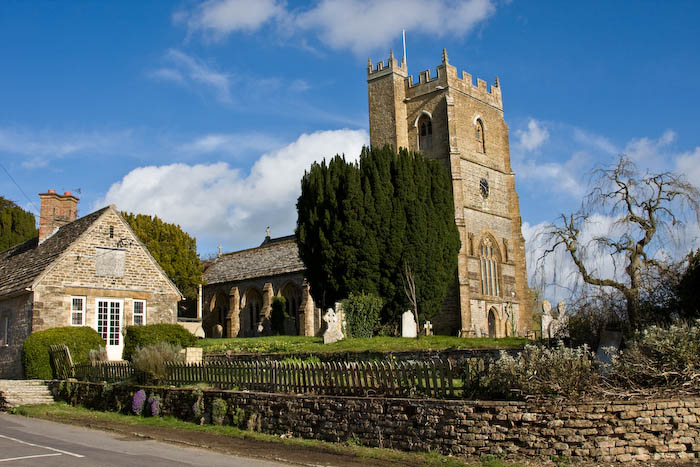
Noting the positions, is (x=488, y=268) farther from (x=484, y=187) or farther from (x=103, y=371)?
(x=103, y=371)

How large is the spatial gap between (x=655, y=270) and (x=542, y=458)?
7765mm

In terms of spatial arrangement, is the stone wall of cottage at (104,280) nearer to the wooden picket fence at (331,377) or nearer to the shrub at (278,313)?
the wooden picket fence at (331,377)

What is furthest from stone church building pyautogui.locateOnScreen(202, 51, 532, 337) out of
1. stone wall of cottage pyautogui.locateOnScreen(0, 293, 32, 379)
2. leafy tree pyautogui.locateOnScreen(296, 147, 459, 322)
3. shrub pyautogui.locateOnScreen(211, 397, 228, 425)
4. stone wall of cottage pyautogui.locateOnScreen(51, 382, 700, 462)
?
stone wall of cottage pyautogui.locateOnScreen(51, 382, 700, 462)

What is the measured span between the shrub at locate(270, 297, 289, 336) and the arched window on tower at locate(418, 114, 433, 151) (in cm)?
1358

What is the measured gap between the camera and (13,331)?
24609 mm

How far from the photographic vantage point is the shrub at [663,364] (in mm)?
9723

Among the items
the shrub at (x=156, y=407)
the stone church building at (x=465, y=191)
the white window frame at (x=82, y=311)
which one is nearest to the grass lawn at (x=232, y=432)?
the shrub at (x=156, y=407)

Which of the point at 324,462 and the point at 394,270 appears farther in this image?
the point at 394,270

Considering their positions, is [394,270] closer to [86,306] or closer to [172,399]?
[86,306]

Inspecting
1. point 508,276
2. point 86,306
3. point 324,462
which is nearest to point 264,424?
point 324,462

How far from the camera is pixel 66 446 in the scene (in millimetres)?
11352

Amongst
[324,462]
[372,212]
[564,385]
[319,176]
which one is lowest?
[324,462]

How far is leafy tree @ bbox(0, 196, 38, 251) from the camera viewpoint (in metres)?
46.7

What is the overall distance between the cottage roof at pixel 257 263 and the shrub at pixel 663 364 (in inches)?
1322
